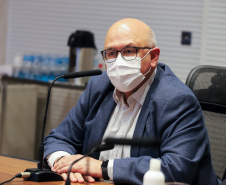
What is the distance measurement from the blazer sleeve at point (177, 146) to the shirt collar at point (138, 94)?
16cm

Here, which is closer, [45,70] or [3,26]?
[45,70]

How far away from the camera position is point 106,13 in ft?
15.6

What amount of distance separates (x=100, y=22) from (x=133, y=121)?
278 centimetres

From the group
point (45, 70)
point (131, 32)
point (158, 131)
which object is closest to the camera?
point (158, 131)

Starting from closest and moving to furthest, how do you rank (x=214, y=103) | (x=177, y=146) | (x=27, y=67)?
(x=177, y=146) < (x=214, y=103) < (x=27, y=67)

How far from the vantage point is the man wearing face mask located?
186 centimetres

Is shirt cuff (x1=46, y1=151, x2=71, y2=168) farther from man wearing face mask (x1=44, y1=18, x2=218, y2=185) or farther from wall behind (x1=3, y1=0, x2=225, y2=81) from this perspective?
wall behind (x1=3, y1=0, x2=225, y2=81)

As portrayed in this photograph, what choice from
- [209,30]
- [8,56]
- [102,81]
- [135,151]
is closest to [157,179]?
[135,151]

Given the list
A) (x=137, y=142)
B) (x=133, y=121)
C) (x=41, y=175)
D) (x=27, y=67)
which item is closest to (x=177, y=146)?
(x=133, y=121)

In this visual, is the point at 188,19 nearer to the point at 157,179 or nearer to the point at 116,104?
the point at 116,104

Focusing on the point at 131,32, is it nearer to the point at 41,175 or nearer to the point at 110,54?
the point at 110,54

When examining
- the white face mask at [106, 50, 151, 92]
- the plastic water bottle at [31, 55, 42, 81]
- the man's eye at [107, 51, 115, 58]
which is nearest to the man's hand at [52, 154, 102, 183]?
the white face mask at [106, 50, 151, 92]

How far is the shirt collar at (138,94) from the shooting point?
7.11 feet

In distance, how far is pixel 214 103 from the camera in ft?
7.39
